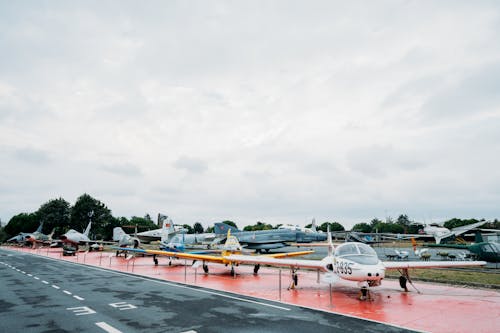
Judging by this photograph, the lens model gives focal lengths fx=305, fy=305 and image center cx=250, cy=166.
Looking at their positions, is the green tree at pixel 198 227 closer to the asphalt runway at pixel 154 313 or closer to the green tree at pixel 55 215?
the green tree at pixel 55 215

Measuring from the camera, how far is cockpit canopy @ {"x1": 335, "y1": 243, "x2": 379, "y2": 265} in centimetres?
1136

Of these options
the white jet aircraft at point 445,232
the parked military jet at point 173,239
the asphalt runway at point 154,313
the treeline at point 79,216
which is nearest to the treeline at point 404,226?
the white jet aircraft at point 445,232

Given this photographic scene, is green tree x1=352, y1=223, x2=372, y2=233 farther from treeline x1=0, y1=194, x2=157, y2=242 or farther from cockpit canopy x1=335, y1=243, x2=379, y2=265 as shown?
cockpit canopy x1=335, y1=243, x2=379, y2=265

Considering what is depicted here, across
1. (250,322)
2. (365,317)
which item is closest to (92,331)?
(250,322)

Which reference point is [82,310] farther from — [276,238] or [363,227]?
[363,227]

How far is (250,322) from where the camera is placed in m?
8.61

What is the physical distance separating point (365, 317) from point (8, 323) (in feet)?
33.5

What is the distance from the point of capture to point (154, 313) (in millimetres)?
9656

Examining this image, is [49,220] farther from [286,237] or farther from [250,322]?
[250,322]

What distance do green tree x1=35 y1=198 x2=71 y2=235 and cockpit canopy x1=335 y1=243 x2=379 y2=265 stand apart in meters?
102

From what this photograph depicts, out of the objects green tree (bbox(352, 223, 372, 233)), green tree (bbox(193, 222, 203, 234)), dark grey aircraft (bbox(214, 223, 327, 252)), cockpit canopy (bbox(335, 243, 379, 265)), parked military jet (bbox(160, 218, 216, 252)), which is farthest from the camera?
green tree (bbox(193, 222, 203, 234))

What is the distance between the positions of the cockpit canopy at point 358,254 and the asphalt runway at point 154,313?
275 centimetres

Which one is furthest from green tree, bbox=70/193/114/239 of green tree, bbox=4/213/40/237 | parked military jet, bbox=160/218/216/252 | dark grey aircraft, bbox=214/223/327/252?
dark grey aircraft, bbox=214/223/327/252

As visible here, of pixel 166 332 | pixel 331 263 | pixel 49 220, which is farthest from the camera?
pixel 49 220
